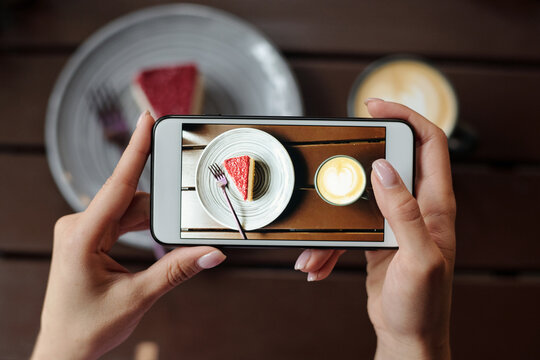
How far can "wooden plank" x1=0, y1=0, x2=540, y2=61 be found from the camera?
73 cm

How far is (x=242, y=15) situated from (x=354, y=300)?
55 cm

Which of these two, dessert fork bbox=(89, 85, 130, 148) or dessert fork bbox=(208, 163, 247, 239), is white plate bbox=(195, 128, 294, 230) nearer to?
dessert fork bbox=(208, 163, 247, 239)

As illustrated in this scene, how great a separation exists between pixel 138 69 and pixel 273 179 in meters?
0.36

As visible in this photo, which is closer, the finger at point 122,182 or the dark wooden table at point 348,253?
the finger at point 122,182

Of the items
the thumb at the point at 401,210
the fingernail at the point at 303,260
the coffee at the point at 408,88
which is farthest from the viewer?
the coffee at the point at 408,88

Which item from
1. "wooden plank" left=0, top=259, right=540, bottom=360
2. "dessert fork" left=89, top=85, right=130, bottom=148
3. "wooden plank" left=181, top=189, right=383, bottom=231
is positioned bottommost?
"wooden plank" left=0, top=259, right=540, bottom=360

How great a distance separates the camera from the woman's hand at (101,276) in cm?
48

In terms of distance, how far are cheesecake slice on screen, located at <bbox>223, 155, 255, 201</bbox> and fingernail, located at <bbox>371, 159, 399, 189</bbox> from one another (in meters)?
0.15

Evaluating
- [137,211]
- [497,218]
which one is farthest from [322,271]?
[497,218]

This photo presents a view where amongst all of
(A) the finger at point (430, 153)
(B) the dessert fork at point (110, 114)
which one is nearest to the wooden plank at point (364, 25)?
(B) the dessert fork at point (110, 114)

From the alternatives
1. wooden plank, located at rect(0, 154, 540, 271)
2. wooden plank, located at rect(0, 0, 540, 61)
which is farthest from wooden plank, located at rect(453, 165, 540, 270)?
wooden plank, located at rect(0, 0, 540, 61)

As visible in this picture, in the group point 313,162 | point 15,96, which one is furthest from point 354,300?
point 15,96

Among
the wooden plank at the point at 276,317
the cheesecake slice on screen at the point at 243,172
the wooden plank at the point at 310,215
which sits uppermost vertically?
the cheesecake slice on screen at the point at 243,172

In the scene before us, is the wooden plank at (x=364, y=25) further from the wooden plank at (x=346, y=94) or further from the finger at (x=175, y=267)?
the finger at (x=175, y=267)
